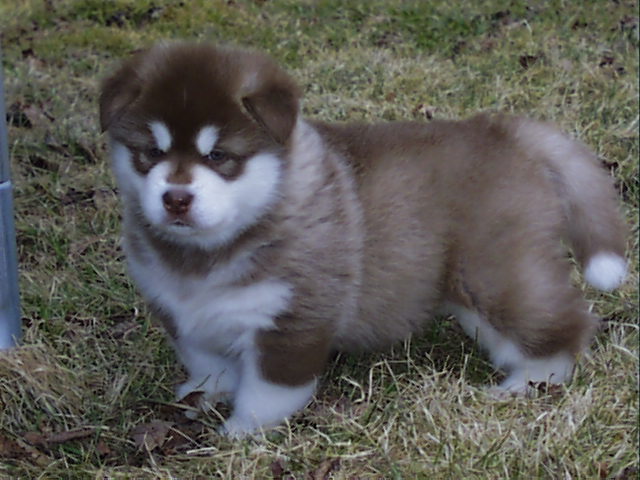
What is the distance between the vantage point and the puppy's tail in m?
3.17

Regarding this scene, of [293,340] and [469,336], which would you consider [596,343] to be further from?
[293,340]

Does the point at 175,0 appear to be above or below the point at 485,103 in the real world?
below

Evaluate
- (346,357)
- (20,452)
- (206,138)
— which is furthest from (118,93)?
(346,357)

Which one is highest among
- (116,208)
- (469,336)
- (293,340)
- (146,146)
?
(146,146)

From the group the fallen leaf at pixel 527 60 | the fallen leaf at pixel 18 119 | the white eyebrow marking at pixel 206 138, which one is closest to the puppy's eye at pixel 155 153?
the white eyebrow marking at pixel 206 138

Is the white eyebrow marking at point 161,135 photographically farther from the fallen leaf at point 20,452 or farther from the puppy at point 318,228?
the fallen leaf at point 20,452

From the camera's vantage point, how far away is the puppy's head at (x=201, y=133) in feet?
8.49

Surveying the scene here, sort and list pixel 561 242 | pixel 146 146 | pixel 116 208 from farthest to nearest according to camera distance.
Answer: pixel 116 208
pixel 561 242
pixel 146 146

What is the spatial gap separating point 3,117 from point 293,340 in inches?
54.8

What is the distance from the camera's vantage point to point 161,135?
2.62m

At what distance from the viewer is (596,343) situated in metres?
3.48

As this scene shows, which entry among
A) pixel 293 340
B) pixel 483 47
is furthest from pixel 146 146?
pixel 483 47

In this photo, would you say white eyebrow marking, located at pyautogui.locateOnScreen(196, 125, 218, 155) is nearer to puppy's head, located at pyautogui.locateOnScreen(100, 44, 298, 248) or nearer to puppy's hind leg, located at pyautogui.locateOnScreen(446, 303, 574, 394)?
puppy's head, located at pyautogui.locateOnScreen(100, 44, 298, 248)

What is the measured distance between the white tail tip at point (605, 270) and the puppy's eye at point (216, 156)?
1326 mm
